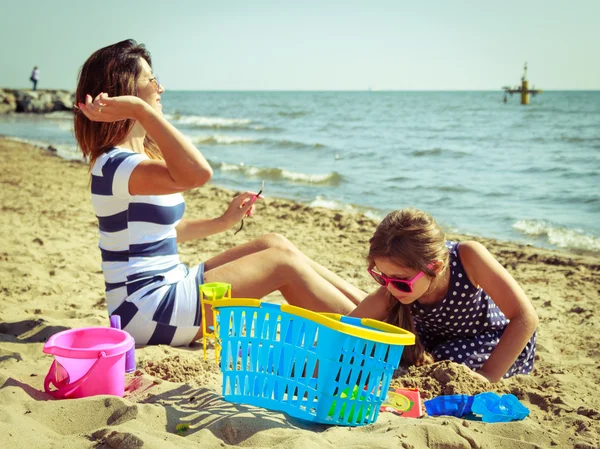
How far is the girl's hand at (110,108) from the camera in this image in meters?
2.63

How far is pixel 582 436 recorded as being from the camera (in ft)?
7.84

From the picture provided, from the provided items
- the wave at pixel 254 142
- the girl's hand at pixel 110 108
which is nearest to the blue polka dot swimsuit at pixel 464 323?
the girl's hand at pixel 110 108

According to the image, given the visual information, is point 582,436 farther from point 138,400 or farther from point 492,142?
point 492,142

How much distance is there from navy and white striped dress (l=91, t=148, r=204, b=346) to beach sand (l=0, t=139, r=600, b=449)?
177 mm

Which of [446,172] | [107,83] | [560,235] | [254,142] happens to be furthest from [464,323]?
[254,142]

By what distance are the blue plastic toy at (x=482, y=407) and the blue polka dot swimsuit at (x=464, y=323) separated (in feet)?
1.77

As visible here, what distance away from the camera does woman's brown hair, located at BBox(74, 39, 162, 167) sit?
310 cm

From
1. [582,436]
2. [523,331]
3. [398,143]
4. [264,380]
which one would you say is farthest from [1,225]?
[398,143]

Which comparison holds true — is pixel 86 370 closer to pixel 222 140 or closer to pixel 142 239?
pixel 142 239

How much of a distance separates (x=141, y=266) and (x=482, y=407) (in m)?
1.81

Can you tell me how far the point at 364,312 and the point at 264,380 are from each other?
87 cm

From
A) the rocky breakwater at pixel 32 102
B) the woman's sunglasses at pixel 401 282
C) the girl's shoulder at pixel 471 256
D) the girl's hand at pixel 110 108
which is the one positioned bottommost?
the woman's sunglasses at pixel 401 282

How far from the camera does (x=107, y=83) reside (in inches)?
122

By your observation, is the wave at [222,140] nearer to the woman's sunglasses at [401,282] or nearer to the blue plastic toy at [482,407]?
the woman's sunglasses at [401,282]
